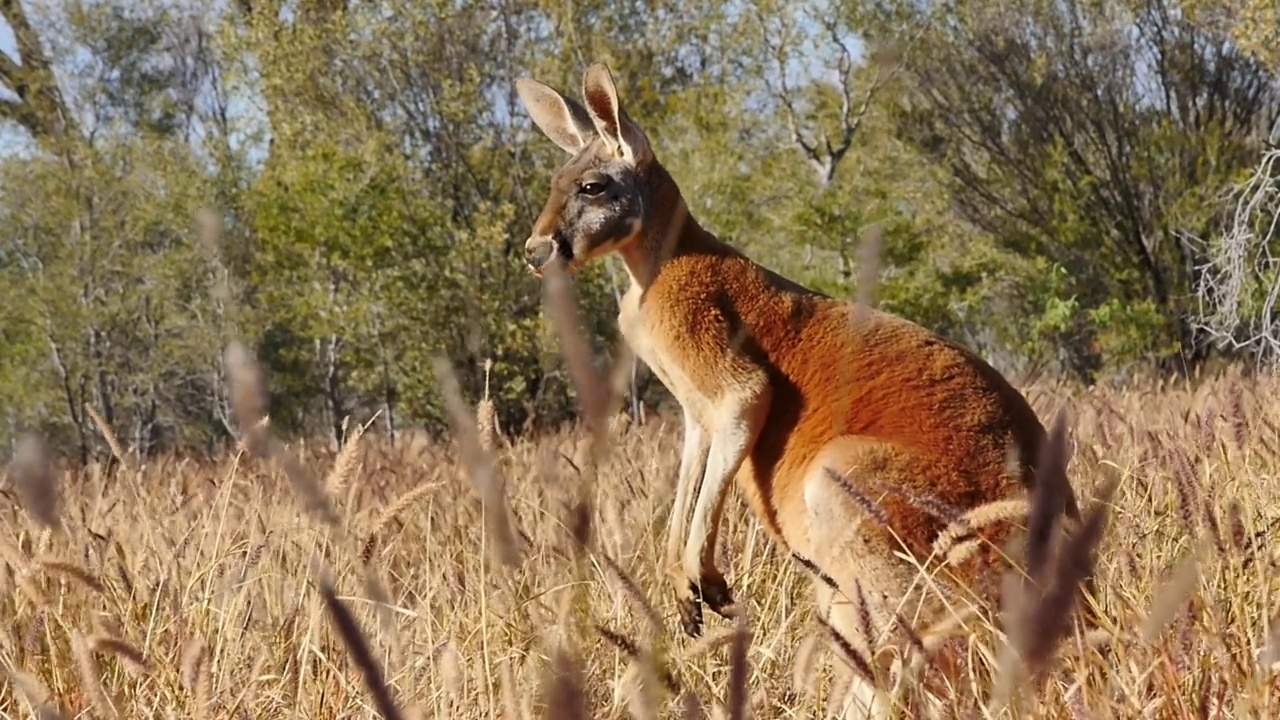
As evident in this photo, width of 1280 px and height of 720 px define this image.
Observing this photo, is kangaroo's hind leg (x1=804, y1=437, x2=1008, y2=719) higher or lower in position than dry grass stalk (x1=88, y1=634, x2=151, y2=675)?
lower

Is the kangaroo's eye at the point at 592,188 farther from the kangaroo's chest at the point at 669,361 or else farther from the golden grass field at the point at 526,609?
the golden grass field at the point at 526,609

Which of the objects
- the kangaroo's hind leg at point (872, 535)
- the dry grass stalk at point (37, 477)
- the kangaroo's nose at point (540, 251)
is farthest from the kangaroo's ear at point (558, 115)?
the dry grass stalk at point (37, 477)

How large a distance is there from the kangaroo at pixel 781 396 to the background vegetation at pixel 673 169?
1011 centimetres

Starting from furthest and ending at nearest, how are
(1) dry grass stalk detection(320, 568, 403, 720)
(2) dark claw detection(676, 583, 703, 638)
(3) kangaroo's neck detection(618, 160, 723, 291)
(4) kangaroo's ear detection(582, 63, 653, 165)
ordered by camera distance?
(4) kangaroo's ear detection(582, 63, 653, 165), (3) kangaroo's neck detection(618, 160, 723, 291), (2) dark claw detection(676, 583, 703, 638), (1) dry grass stalk detection(320, 568, 403, 720)

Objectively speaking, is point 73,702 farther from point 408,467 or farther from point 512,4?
point 512,4

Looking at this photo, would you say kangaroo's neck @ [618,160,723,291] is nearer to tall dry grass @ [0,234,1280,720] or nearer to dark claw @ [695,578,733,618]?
tall dry grass @ [0,234,1280,720]

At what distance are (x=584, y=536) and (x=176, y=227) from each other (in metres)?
22.1

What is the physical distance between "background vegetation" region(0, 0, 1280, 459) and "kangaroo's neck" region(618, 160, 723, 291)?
9.98 metres

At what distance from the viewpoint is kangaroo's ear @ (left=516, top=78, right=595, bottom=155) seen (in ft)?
13.3

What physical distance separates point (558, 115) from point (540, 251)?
0.63 metres

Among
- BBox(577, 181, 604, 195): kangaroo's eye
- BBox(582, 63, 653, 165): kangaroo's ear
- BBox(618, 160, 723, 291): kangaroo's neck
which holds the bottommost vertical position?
BBox(618, 160, 723, 291): kangaroo's neck

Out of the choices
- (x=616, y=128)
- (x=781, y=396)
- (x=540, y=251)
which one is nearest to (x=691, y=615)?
(x=781, y=396)

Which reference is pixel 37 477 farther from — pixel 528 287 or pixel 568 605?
pixel 528 287

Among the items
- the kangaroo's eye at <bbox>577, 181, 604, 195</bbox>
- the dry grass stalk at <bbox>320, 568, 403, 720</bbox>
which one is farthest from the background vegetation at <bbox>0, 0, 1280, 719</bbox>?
the kangaroo's eye at <bbox>577, 181, 604, 195</bbox>
